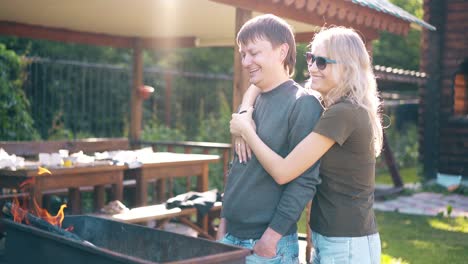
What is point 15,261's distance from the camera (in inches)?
137

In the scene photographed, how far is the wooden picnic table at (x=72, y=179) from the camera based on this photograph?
19.2 ft

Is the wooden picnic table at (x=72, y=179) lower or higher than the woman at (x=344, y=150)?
lower

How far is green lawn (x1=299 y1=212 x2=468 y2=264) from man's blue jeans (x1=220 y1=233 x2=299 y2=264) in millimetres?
3811

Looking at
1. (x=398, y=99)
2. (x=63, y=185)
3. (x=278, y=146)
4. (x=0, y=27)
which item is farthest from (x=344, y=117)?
(x=398, y=99)

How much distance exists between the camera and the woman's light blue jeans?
2.98 metres

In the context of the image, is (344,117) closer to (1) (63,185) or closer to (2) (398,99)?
(1) (63,185)

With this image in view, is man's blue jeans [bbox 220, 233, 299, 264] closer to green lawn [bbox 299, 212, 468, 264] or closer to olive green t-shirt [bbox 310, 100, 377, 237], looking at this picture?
olive green t-shirt [bbox 310, 100, 377, 237]

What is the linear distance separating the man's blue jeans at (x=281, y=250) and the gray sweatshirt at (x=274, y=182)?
3cm

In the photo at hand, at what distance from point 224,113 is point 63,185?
6836 mm

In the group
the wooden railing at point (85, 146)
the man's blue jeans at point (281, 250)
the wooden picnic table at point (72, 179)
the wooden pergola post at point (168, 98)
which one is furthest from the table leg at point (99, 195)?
the wooden pergola post at point (168, 98)

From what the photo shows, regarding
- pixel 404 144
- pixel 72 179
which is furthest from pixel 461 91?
pixel 72 179

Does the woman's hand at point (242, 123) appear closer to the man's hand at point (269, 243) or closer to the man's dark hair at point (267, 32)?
the man's dark hair at point (267, 32)

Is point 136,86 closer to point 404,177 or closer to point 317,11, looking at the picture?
point 317,11

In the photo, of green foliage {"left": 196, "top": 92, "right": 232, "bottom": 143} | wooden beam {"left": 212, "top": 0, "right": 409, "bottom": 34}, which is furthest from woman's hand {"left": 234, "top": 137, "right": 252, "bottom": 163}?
green foliage {"left": 196, "top": 92, "right": 232, "bottom": 143}
